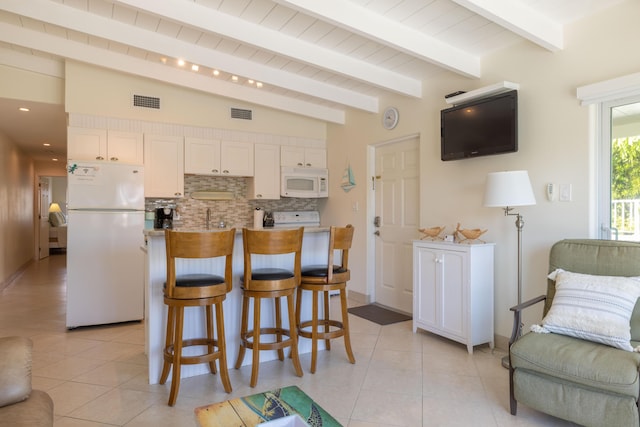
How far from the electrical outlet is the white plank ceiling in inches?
41.6

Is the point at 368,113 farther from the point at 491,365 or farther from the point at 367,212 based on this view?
the point at 491,365

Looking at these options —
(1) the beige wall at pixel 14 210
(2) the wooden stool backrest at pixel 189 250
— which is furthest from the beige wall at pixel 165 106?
(2) the wooden stool backrest at pixel 189 250

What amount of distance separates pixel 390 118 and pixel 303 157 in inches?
61.6

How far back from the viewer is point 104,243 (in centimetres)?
412

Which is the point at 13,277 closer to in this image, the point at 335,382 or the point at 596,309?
the point at 335,382

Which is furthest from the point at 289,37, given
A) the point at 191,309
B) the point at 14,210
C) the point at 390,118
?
the point at 14,210

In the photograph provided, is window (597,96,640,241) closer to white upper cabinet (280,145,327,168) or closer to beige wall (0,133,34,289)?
white upper cabinet (280,145,327,168)

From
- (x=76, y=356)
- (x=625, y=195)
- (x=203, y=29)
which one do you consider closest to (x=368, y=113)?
(x=203, y=29)

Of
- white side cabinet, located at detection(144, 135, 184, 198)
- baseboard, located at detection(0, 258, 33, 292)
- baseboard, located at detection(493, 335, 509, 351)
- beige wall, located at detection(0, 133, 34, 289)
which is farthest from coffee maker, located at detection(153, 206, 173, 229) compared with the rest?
baseboard, located at detection(493, 335, 509, 351)

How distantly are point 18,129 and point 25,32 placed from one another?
2.75 meters

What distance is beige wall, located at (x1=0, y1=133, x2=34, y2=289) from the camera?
605 cm

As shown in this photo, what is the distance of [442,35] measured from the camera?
322 centimetres

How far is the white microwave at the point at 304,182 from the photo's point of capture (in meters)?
5.52

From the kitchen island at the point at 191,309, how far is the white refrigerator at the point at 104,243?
1.41m
